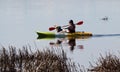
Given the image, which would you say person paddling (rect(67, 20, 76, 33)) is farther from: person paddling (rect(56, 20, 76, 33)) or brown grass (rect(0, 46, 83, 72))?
brown grass (rect(0, 46, 83, 72))

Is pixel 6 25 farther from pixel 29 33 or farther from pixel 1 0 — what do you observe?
pixel 1 0

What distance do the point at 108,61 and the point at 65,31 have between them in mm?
15112

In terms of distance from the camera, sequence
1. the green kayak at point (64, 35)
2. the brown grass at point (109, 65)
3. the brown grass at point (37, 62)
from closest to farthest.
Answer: the brown grass at point (37, 62)
the brown grass at point (109, 65)
the green kayak at point (64, 35)

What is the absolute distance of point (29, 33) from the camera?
29609 millimetres

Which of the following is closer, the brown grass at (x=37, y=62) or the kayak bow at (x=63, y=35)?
the brown grass at (x=37, y=62)

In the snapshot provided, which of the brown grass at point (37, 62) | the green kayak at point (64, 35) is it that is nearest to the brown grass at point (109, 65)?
the brown grass at point (37, 62)

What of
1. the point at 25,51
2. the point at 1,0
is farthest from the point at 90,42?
the point at 1,0

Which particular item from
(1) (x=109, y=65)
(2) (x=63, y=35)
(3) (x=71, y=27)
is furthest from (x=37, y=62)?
(2) (x=63, y=35)

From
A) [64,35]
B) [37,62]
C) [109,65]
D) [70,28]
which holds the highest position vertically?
[37,62]

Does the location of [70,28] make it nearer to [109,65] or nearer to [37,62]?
[109,65]

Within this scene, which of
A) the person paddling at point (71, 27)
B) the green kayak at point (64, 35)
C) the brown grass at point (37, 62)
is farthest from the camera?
the green kayak at point (64, 35)

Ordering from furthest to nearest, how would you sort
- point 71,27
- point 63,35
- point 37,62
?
point 63,35
point 71,27
point 37,62

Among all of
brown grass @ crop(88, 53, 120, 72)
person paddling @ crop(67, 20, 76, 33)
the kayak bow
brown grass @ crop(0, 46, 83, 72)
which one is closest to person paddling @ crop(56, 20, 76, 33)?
person paddling @ crop(67, 20, 76, 33)

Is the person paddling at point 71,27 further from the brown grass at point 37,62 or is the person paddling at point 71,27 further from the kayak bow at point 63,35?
the brown grass at point 37,62
